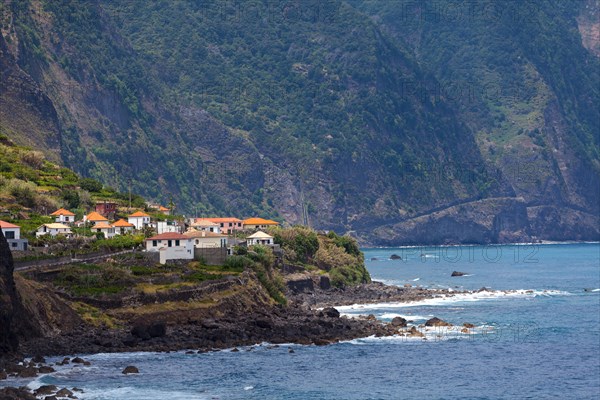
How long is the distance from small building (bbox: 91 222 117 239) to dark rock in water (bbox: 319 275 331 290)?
1153 inches

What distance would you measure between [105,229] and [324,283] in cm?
3182

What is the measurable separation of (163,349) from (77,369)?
442 inches

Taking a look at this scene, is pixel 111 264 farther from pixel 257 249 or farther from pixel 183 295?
pixel 257 249

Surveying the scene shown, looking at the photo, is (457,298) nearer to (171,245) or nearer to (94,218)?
(94,218)

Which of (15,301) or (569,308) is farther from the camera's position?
(569,308)

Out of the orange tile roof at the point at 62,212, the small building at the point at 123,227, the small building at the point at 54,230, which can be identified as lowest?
the small building at the point at 54,230

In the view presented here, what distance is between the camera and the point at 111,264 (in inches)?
4353

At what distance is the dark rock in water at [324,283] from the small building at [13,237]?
46.9 metres

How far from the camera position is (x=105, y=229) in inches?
5374

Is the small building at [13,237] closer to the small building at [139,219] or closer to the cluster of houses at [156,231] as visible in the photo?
the cluster of houses at [156,231]

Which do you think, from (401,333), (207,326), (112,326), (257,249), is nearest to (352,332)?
(401,333)

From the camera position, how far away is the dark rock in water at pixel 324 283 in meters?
157

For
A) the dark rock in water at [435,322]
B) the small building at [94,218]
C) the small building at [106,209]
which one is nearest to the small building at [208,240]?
the small building at [94,218]

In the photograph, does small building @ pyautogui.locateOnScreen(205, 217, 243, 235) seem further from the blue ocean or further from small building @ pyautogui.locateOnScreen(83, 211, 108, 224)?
the blue ocean
